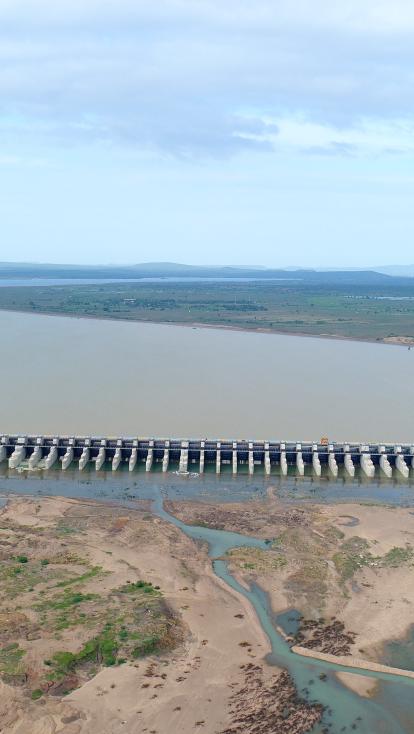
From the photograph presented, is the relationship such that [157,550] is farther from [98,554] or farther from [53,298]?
[53,298]

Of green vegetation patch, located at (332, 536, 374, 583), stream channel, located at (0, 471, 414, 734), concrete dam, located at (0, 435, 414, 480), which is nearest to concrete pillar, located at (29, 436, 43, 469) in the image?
concrete dam, located at (0, 435, 414, 480)

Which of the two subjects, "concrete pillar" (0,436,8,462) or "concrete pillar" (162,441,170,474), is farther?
"concrete pillar" (0,436,8,462)

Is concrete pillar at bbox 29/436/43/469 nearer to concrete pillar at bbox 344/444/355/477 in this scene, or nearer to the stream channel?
the stream channel

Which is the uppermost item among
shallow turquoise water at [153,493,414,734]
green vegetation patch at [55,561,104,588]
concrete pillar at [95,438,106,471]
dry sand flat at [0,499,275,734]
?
concrete pillar at [95,438,106,471]

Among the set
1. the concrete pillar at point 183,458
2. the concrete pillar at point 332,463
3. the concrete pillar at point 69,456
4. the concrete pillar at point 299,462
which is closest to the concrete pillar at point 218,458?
the concrete pillar at point 183,458

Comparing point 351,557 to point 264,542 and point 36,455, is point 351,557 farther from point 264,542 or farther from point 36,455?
point 36,455

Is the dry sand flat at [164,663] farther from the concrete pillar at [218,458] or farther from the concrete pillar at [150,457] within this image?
the concrete pillar at [218,458]

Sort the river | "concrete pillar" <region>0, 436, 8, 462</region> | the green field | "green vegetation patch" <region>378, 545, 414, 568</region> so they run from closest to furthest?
"green vegetation patch" <region>378, 545, 414, 568</region>
"concrete pillar" <region>0, 436, 8, 462</region>
the river
the green field

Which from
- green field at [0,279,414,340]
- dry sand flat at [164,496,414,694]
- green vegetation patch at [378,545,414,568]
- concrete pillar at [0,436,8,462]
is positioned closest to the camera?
dry sand flat at [164,496,414,694]
